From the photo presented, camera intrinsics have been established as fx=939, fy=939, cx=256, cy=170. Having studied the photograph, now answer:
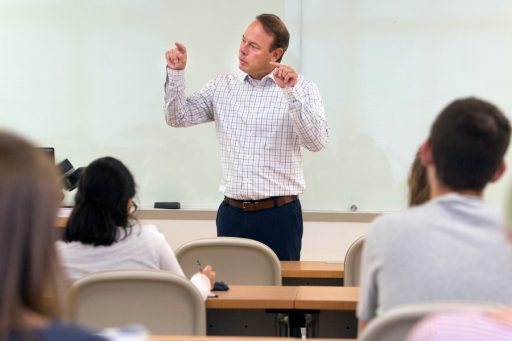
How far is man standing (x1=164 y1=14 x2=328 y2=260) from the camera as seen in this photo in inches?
190

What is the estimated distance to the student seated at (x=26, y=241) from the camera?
4.41 ft

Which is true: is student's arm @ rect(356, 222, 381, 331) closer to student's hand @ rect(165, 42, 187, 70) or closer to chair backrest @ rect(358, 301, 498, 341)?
chair backrest @ rect(358, 301, 498, 341)

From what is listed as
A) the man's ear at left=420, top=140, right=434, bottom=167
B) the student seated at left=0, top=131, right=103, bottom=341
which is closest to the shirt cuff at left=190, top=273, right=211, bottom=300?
the man's ear at left=420, top=140, right=434, bottom=167

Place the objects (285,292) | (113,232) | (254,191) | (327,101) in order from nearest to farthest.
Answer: (113,232) → (285,292) → (254,191) → (327,101)

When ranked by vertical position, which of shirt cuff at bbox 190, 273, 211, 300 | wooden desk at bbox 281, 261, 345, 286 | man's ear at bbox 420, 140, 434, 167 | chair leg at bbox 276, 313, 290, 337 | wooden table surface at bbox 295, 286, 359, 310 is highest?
man's ear at bbox 420, 140, 434, 167

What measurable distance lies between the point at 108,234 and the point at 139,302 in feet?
0.99

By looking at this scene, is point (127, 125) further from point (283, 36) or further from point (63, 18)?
point (283, 36)

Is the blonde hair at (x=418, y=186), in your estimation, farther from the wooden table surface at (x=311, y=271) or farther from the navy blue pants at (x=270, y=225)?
the navy blue pants at (x=270, y=225)

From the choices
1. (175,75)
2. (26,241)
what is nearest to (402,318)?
(26,241)

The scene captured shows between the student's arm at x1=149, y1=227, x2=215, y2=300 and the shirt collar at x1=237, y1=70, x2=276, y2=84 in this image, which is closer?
the student's arm at x1=149, y1=227, x2=215, y2=300

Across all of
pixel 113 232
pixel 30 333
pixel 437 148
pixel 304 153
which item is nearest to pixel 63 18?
pixel 304 153

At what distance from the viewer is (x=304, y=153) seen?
242 inches

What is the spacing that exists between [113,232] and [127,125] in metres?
3.09

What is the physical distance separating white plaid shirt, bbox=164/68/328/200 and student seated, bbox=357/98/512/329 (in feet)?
7.81
